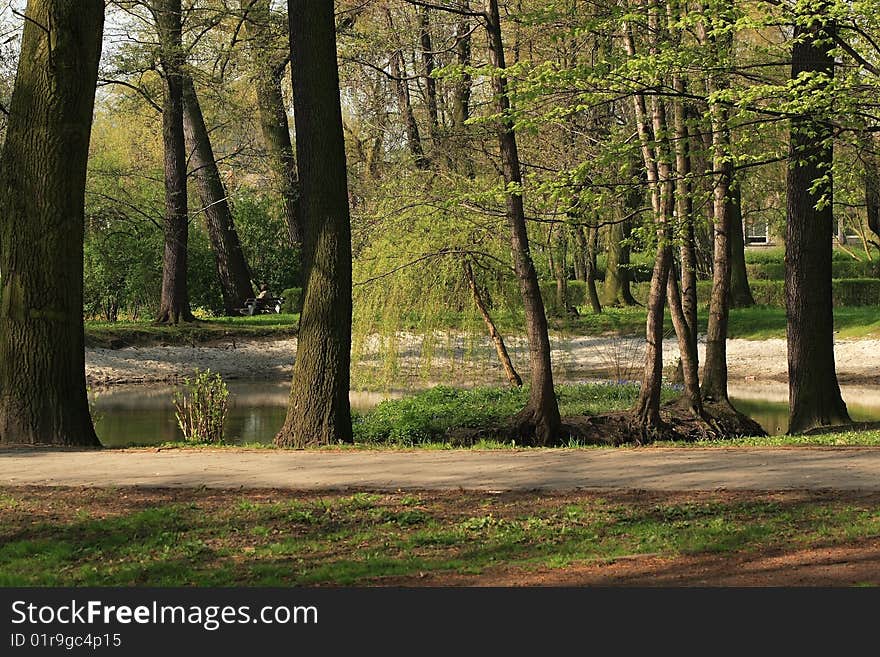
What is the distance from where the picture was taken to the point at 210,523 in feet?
26.6

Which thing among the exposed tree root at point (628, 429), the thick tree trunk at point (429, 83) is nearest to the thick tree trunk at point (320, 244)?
the exposed tree root at point (628, 429)

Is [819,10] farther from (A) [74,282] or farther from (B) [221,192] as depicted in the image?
(B) [221,192]

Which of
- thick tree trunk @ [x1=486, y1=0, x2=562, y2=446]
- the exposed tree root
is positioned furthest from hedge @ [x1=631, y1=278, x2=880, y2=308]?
thick tree trunk @ [x1=486, y1=0, x2=562, y2=446]

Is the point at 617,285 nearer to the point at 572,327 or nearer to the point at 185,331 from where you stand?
the point at 572,327

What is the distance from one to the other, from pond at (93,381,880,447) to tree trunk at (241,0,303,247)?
7.24 m

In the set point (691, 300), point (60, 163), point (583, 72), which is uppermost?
point (583, 72)

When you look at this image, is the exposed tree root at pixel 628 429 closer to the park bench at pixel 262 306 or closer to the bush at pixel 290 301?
the park bench at pixel 262 306

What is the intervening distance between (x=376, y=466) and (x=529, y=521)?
274 cm

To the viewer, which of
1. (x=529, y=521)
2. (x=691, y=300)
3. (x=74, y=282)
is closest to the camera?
(x=529, y=521)

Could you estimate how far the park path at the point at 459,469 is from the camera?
945cm

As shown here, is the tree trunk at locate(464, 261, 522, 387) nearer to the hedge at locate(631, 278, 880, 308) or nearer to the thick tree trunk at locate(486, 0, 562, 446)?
the thick tree trunk at locate(486, 0, 562, 446)

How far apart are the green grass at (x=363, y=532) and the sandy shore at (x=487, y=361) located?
16.5 m

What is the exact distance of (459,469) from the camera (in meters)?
10.3

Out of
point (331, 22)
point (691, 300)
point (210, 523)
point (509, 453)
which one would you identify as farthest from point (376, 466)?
point (691, 300)
